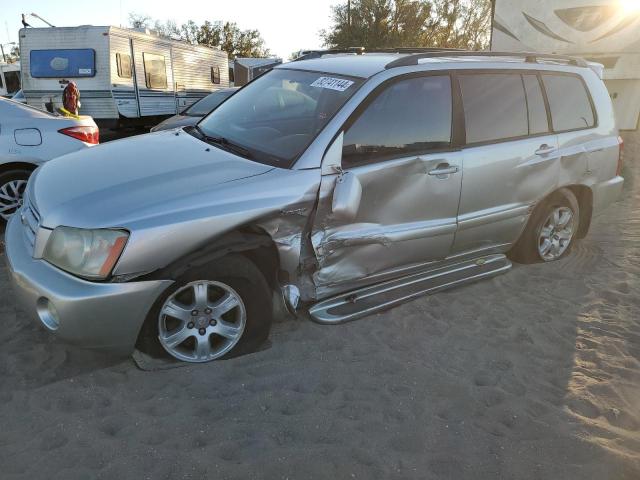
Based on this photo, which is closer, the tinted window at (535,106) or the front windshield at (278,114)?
the front windshield at (278,114)

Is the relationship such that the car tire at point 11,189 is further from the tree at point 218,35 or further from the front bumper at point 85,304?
the tree at point 218,35

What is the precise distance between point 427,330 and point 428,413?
2.85 feet

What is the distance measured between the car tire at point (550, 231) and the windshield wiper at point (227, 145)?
2.52 meters

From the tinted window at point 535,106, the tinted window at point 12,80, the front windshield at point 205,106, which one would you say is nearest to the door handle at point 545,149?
the tinted window at point 535,106

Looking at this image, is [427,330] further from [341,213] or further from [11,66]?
[11,66]

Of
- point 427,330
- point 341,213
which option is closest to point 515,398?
point 427,330

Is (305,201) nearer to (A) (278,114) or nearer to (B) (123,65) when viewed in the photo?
(A) (278,114)

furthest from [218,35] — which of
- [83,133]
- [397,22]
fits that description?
[83,133]

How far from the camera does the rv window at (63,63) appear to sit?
11.9 metres

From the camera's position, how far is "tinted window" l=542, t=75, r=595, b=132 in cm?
425

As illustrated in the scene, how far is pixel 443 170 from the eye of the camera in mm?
3494

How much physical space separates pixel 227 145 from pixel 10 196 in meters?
3.06

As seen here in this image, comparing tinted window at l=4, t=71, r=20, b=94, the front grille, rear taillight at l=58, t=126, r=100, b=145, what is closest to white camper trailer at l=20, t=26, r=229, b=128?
rear taillight at l=58, t=126, r=100, b=145

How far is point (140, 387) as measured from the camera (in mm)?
2736
